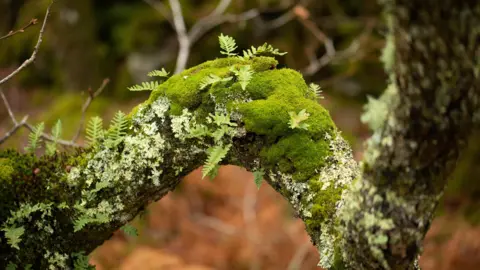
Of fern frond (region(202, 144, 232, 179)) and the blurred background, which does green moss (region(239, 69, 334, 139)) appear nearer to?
fern frond (region(202, 144, 232, 179))

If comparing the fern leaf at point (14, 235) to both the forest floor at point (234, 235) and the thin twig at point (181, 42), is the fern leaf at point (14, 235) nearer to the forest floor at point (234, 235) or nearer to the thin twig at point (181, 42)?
the thin twig at point (181, 42)

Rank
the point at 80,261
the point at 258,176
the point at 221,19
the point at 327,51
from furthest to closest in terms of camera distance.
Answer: the point at 327,51, the point at 221,19, the point at 80,261, the point at 258,176

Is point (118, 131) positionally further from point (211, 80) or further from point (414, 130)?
point (414, 130)

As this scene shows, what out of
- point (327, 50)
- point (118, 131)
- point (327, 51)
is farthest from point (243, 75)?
point (327, 51)

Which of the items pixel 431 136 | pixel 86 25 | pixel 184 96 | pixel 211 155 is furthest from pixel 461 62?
pixel 86 25

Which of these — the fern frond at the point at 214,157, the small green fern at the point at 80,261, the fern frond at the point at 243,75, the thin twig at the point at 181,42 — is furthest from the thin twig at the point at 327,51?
the small green fern at the point at 80,261

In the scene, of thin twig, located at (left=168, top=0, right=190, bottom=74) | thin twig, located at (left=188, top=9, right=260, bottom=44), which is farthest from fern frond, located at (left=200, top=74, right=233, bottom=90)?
thin twig, located at (left=188, top=9, right=260, bottom=44)
